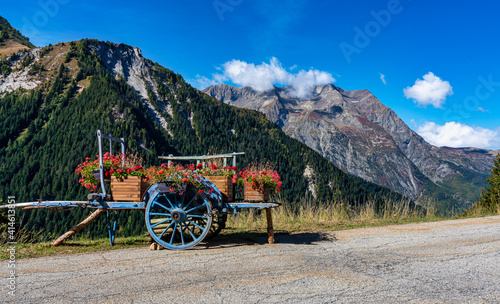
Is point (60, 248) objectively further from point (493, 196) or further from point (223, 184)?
point (493, 196)

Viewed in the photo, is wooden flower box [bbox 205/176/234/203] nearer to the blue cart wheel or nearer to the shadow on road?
the blue cart wheel

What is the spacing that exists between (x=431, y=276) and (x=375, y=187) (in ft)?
587

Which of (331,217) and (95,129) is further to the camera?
(95,129)

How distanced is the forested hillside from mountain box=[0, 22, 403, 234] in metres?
0.33

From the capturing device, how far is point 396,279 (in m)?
4.39

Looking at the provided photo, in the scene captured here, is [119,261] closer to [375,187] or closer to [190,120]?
[190,120]

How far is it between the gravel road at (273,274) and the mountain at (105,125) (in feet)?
165

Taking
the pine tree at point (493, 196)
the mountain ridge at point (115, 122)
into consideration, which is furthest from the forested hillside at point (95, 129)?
the pine tree at point (493, 196)

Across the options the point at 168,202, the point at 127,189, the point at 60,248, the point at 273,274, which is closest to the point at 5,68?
the point at 60,248

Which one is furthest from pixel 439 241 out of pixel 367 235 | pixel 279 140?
pixel 279 140

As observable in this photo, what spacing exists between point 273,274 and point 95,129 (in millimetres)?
98281

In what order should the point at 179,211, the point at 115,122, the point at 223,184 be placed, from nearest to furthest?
the point at 179,211 → the point at 223,184 → the point at 115,122

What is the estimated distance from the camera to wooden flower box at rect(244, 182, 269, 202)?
268 inches

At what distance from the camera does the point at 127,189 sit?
6461 mm
